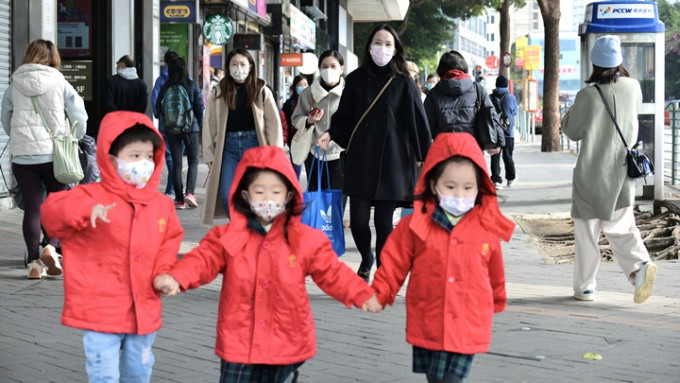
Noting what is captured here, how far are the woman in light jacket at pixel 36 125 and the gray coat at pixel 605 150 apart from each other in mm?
3522

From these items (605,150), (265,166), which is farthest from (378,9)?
(265,166)

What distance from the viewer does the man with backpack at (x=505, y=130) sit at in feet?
56.6

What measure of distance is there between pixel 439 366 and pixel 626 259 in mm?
3547

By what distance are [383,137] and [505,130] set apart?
1020cm

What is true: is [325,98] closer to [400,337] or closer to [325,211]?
[325,211]

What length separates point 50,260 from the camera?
25.8 ft

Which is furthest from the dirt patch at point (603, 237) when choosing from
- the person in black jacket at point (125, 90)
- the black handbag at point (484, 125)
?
the person in black jacket at point (125, 90)

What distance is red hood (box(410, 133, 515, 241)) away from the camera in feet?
13.2

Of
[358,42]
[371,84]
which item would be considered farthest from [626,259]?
[358,42]

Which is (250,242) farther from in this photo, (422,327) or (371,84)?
(371,84)

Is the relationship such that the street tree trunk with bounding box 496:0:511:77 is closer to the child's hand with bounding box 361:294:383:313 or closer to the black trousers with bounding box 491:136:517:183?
the black trousers with bounding box 491:136:517:183

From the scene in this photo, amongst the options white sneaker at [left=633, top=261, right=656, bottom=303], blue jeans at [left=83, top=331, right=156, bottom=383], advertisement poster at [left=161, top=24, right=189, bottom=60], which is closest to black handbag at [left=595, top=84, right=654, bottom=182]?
white sneaker at [left=633, top=261, right=656, bottom=303]

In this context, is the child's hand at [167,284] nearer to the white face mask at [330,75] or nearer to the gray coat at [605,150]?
the gray coat at [605,150]

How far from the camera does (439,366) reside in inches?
157
